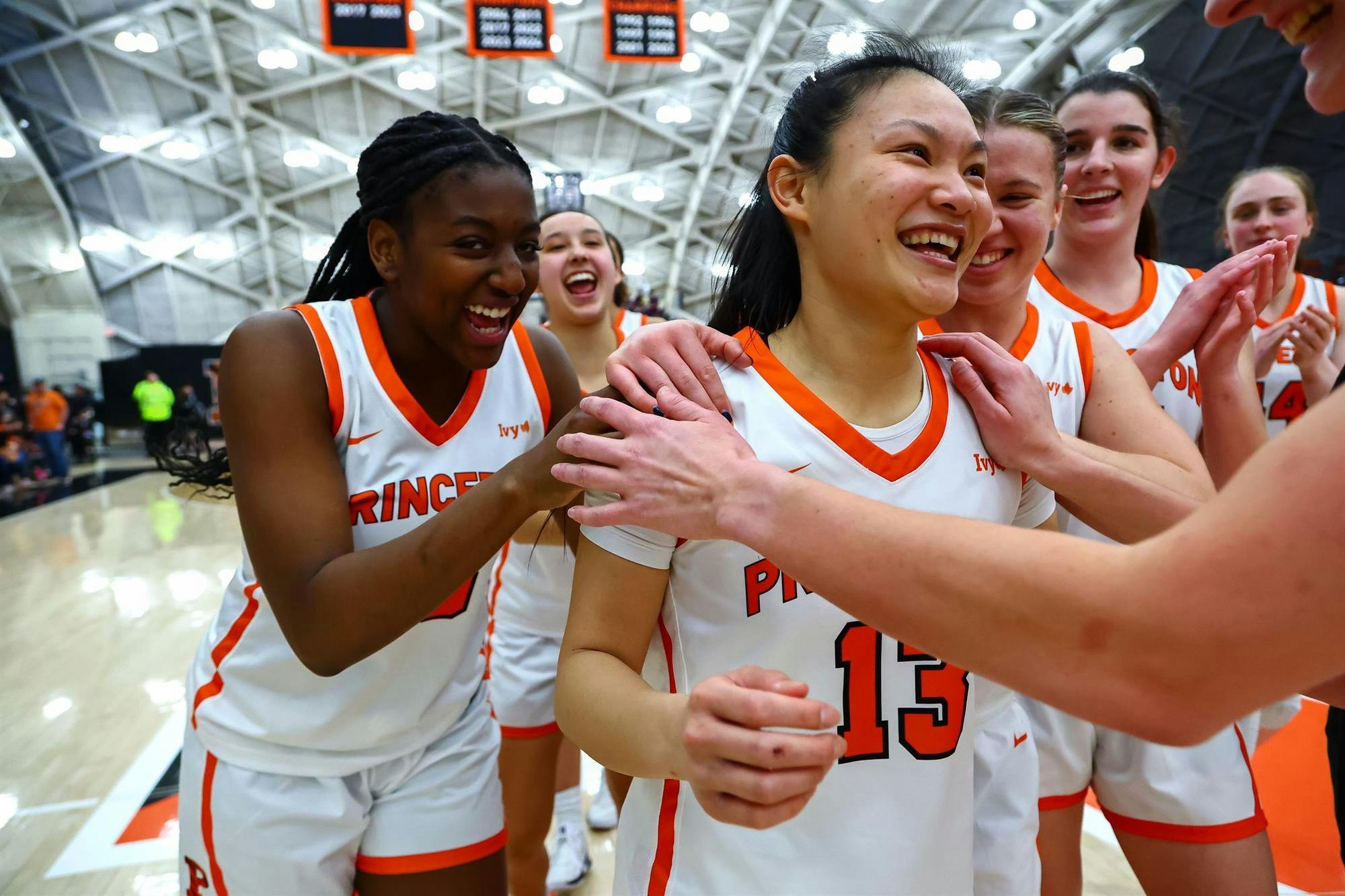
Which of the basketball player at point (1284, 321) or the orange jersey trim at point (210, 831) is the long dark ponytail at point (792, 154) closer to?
the orange jersey trim at point (210, 831)

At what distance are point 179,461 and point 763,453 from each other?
163cm

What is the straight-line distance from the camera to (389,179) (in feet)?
6.18

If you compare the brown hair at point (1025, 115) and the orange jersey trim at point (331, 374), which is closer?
the orange jersey trim at point (331, 374)

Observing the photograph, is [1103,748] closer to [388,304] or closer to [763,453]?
[763,453]

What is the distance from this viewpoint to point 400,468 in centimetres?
177

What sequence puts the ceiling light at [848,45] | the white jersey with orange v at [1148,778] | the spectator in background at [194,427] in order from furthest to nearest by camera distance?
the spectator in background at [194,427], the white jersey with orange v at [1148,778], the ceiling light at [848,45]

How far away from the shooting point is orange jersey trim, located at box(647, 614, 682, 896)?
53.3 inches

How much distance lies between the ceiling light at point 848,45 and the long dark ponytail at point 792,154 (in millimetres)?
13

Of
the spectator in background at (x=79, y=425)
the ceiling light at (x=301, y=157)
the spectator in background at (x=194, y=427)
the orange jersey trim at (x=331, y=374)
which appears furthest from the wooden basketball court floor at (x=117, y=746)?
the ceiling light at (x=301, y=157)

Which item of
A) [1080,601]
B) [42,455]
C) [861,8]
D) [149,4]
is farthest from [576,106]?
[1080,601]

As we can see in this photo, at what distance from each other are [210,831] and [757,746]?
131 cm

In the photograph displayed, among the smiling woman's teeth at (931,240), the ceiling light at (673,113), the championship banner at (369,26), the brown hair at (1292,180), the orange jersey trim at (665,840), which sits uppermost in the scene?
the championship banner at (369,26)

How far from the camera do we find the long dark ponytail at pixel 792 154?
1465mm

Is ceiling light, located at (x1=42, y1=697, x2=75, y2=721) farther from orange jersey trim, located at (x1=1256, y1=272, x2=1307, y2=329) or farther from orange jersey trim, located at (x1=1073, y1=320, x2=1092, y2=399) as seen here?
orange jersey trim, located at (x1=1256, y1=272, x2=1307, y2=329)
